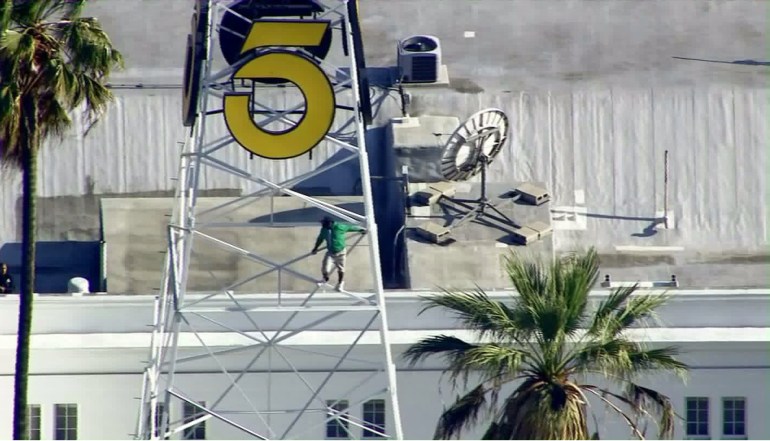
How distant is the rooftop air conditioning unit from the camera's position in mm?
49062

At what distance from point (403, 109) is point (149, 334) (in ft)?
34.9

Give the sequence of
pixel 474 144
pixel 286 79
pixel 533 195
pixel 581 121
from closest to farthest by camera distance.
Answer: pixel 286 79, pixel 474 144, pixel 533 195, pixel 581 121

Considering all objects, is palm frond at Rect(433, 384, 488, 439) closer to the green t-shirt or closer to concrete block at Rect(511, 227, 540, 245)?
the green t-shirt

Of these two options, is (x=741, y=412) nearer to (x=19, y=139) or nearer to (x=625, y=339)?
(x=625, y=339)

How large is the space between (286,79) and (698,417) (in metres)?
11.9

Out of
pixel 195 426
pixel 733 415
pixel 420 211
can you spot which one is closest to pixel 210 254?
pixel 420 211

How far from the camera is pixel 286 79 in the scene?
116ft

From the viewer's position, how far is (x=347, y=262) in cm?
4488

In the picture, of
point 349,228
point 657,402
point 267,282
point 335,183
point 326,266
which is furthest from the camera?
point 335,183

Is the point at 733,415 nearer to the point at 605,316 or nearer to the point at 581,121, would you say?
the point at 605,316

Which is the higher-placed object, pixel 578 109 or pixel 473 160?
pixel 578 109

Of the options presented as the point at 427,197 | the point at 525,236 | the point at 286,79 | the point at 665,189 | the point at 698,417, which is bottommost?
the point at 698,417

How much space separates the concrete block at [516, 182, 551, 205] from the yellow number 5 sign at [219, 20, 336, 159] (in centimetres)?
1216

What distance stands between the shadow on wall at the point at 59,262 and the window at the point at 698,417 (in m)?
14.0
